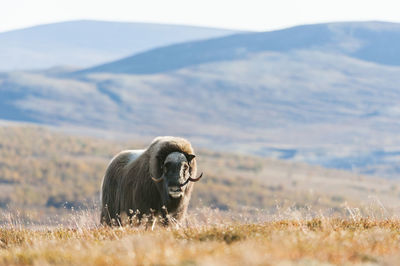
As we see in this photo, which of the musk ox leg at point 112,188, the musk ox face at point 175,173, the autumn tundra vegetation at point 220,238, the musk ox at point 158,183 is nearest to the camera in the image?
the autumn tundra vegetation at point 220,238

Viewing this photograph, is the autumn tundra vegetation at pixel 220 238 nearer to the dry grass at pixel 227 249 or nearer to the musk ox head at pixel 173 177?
the dry grass at pixel 227 249

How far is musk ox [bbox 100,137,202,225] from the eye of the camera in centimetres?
992

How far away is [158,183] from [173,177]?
29cm

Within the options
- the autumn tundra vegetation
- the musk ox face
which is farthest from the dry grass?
the musk ox face

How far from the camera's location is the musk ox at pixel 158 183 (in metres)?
9.92

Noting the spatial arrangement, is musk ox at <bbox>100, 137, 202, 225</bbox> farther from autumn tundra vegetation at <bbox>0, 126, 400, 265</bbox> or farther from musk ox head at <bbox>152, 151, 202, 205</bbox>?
autumn tundra vegetation at <bbox>0, 126, 400, 265</bbox>

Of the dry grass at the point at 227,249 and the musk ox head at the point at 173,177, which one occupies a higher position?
the dry grass at the point at 227,249

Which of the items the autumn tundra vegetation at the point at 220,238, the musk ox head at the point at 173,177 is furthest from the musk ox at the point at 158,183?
the autumn tundra vegetation at the point at 220,238

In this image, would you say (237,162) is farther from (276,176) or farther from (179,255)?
(179,255)

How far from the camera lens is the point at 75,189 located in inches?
3014

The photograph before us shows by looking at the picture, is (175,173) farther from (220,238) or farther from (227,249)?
(227,249)

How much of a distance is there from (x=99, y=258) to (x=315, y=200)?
3095 inches

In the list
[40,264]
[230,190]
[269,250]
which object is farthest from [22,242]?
[230,190]

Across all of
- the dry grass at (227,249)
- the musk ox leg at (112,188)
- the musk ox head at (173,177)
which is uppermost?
the dry grass at (227,249)
